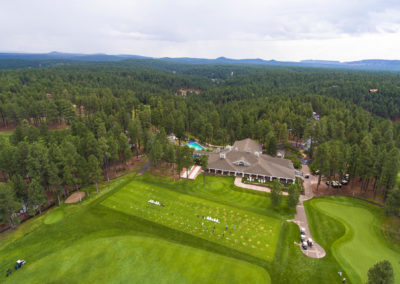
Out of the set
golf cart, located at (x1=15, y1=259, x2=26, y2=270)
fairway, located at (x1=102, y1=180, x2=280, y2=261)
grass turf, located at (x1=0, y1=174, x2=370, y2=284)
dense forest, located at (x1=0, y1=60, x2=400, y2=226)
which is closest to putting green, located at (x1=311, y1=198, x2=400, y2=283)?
grass turf, located at (x1=0, y1=174, x2=370, y2=284)

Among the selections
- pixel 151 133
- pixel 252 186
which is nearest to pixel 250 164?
Result: pixel 252 186

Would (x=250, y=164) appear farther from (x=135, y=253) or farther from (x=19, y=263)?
(x=19, y=263)

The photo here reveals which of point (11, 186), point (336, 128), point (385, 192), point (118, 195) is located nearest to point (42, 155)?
point (11, 186)

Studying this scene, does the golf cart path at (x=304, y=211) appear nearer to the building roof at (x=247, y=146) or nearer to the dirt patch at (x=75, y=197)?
the building roof at (x=247, y=146)

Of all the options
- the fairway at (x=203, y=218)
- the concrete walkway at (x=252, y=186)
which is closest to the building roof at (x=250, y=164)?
the concrete walkway at (x=252, y=186)

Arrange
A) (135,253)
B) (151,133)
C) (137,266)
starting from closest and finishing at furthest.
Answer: (137,266) → (135,253) → (151,133)

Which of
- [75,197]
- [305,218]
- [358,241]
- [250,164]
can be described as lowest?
[75,197]

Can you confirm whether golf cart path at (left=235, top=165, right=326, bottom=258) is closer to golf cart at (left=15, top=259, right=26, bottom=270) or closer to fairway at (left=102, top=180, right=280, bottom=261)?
fairway at (left=102, top=180, right=280, bottom=261)
